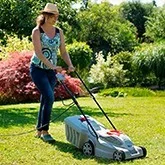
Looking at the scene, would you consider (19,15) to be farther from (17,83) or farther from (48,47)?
(48,47)

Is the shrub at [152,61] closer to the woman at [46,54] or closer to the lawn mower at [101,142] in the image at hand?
the woman at [46,54]

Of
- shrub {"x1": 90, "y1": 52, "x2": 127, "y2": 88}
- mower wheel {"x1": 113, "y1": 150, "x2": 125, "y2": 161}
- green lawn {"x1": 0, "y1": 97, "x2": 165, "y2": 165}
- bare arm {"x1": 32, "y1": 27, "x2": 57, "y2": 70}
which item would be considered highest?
bare arm {"x1": 32, "y1": 27, "x2": 57, "y2": 70}

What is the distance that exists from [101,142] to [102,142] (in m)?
0.01

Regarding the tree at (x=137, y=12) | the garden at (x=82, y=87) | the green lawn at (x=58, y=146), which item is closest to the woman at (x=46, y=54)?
the green lawn at (x=58, y=146)

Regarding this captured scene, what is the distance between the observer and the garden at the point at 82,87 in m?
6.16

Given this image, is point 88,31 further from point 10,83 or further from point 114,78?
point 10,83

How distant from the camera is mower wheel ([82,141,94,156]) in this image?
5715 millimetres

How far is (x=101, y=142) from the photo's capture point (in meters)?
5.63

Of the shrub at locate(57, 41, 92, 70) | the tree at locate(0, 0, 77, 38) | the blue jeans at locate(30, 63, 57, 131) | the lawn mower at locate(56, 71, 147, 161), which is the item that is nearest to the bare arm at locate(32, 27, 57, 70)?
the blue jeans at locate(30, 63, 57, 131)

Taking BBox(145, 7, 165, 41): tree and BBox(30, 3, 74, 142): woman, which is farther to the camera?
BBox(145, 7, 165, 41): tree

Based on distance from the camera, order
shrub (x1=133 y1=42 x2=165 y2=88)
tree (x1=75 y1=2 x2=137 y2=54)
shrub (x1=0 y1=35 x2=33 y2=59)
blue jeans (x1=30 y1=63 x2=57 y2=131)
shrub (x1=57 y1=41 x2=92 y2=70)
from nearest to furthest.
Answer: blue jeans (x1=30 y1=63 x2=57 y2=131) → shrub (x1=0 y1=35 x2=33 y2=59) → shrub (x1=133 y1=42 x2=165 y2=88) → shrub (x1=57 y1=41 x2=92 y2=70) → tree (x1=75 y1=2 x2=137 y2=54)

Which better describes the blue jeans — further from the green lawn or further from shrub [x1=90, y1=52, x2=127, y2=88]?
shrub [x1=90, y1=52, x2=127, y2=88]

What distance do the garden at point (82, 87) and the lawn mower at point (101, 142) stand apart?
0.09m

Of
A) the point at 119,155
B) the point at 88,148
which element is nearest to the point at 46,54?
the point at 88,148
